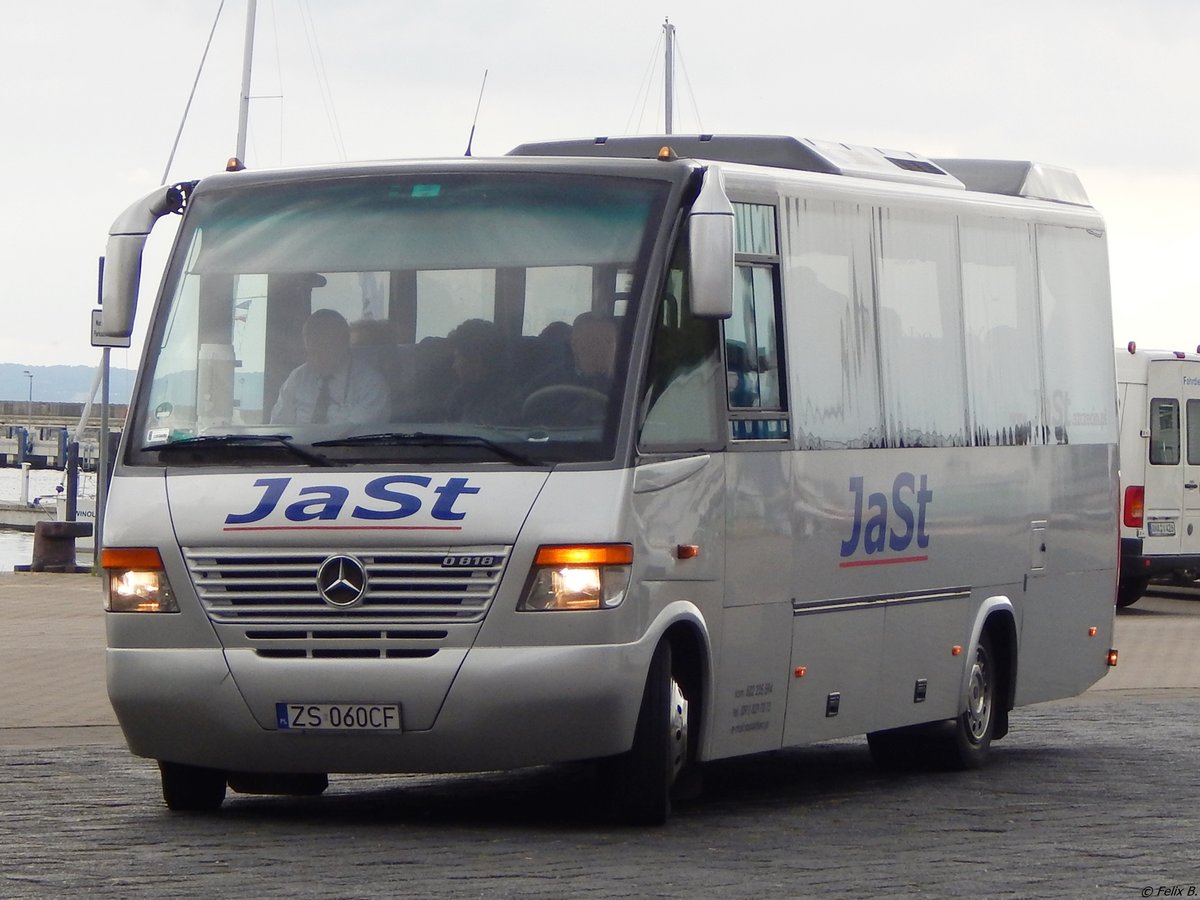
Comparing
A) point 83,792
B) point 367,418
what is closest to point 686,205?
point 367,418

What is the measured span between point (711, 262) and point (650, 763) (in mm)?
1945

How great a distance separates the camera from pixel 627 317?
10281 mm

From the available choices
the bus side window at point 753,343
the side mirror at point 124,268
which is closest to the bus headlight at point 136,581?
the side mirror at point 124,268

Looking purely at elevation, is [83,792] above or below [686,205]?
below

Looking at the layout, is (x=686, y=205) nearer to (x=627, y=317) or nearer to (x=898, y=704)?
(x=627, y=317)

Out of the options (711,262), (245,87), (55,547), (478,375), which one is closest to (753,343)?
(711,262)

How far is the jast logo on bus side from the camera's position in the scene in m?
9.91

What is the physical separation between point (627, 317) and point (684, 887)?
98.9 inches

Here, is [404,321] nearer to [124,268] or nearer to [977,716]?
[124,268]

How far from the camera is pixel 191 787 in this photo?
10828 millimetres

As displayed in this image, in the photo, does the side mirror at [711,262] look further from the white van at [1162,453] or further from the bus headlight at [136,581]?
the white van at [1162,453]

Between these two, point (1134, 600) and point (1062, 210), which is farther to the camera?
point (1134, 600)

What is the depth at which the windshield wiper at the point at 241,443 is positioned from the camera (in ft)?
33.6

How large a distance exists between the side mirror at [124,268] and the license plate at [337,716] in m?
1.88
